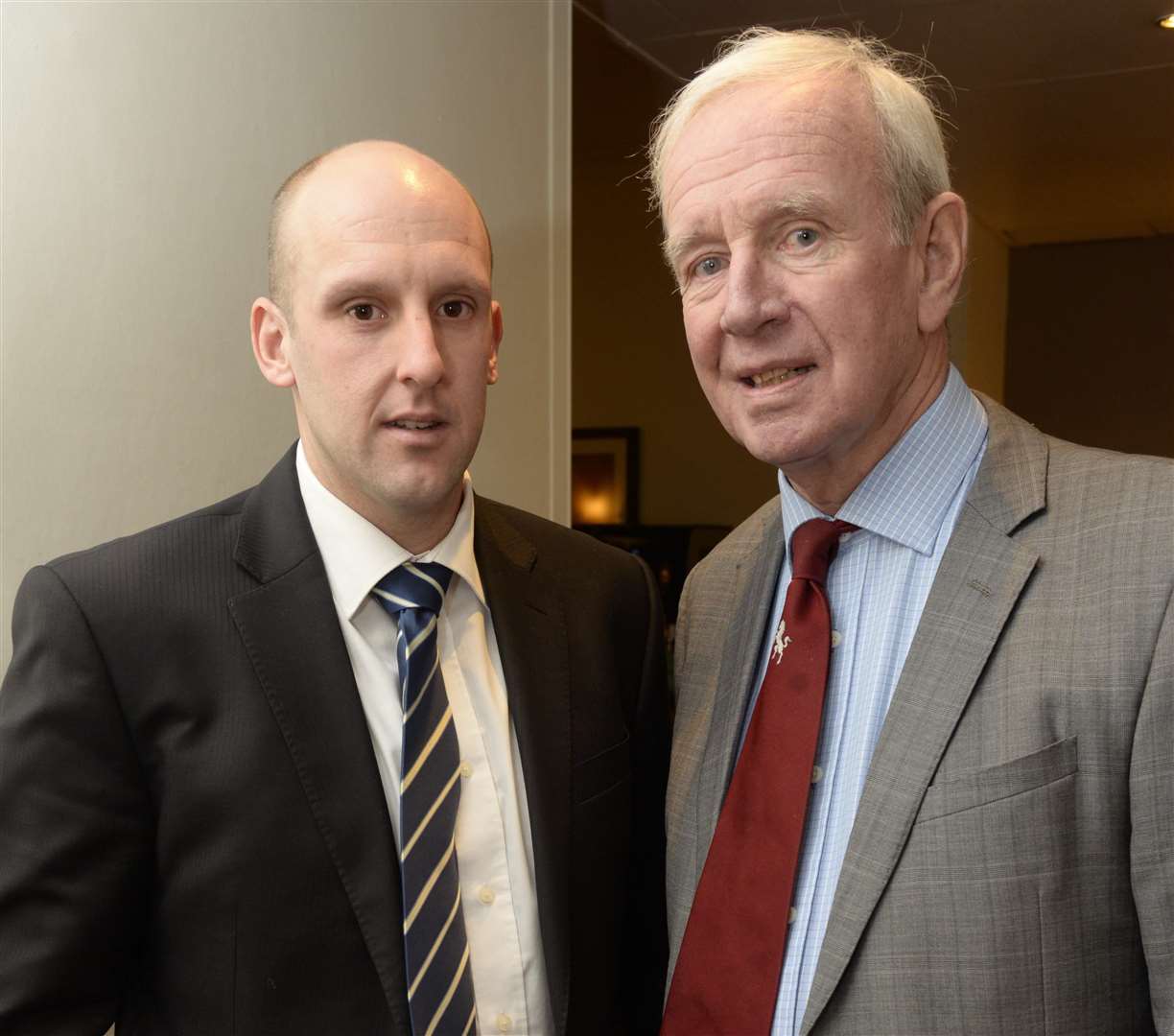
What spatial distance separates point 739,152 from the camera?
57.3 inches

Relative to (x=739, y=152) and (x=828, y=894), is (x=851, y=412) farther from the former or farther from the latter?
(x=828, y=894)

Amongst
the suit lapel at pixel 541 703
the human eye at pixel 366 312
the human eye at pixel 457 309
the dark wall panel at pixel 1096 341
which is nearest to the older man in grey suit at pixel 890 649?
the suit lapel at pixel 541 703

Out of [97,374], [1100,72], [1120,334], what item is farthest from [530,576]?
[1120,334]

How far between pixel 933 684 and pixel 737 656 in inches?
13.3

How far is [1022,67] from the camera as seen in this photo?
4.33 m

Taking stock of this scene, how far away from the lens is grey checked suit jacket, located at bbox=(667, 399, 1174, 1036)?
124 cm

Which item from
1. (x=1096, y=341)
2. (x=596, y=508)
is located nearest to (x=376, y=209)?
(x=596, y=508)

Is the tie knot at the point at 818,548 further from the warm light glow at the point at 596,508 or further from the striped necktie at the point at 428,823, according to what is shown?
the warm light glow at the point at 596,508

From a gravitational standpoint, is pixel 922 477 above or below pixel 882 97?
below

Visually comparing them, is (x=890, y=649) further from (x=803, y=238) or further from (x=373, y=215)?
(x=373, y=215)

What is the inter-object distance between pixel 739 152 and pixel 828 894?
33.1 inches

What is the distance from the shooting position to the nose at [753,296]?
56.6 inches

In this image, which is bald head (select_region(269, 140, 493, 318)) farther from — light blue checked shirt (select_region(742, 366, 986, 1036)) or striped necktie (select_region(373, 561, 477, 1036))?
light blue checked shirt (select_region(742, 366, 986, 1036))

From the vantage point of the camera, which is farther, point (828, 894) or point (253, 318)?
point (253, 318)
